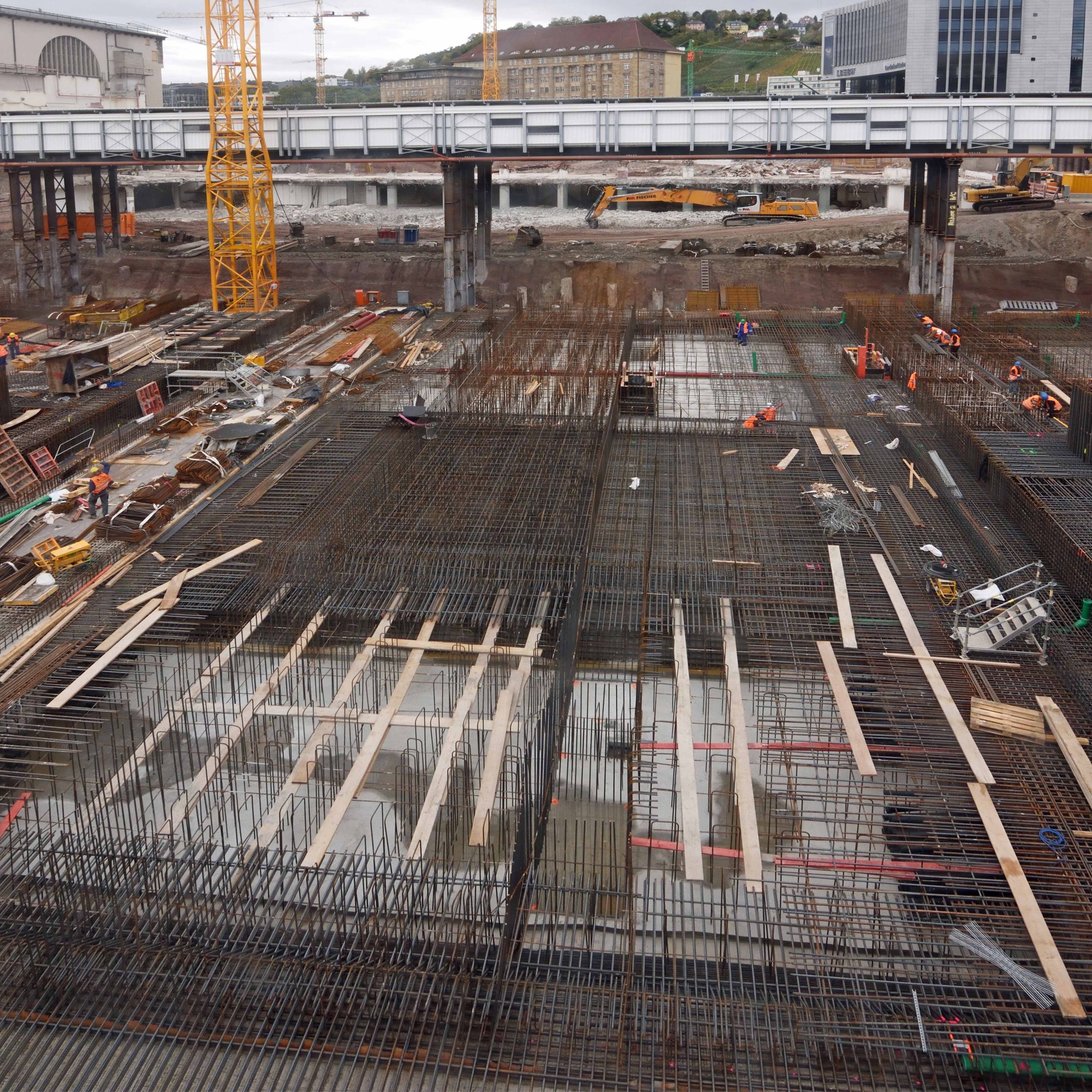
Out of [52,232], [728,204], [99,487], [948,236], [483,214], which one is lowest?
[99,487]

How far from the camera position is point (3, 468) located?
1906 cm

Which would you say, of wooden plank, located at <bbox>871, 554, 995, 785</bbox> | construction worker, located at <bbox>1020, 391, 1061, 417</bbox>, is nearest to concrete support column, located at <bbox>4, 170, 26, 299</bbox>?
construction worker, located at <bbox>1020, 391, 1061, 417</bbox>

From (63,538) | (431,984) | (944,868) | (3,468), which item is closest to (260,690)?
(431,984)

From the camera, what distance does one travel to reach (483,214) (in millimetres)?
38656

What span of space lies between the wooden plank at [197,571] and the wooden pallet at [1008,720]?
9782 millimetres

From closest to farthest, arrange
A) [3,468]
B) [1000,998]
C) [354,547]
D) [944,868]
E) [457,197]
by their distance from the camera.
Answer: [1000,998]
[944,868]
[354,547]
[3,468]
[457,197]

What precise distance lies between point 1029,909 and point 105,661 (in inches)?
389

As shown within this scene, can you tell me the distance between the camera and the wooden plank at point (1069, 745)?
34.0 ft

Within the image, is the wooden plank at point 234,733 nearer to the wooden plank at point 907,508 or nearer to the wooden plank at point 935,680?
the wooden plank at point 935,680

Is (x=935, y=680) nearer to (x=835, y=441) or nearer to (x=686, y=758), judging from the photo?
(x=686, y=758)

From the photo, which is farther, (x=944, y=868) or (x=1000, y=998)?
(x=944, y=868)

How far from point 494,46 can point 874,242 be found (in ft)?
143

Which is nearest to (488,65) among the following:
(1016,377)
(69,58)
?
(69,58)

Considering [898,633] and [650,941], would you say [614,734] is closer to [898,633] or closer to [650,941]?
[650,941]
